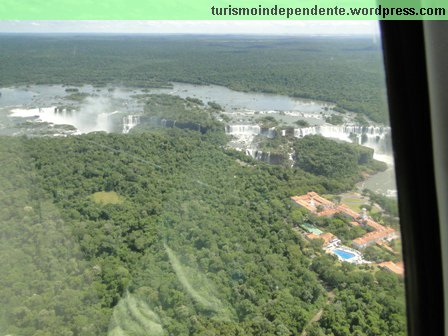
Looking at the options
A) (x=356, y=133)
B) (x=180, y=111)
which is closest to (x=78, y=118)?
(x=180, y=111)

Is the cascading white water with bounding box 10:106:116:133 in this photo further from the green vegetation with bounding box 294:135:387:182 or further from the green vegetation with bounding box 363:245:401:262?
the green vegetation with bounding box 363:245:401:262

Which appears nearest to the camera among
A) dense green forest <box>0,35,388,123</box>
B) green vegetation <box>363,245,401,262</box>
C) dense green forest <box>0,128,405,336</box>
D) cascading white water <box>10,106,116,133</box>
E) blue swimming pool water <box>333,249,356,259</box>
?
green vegetation <box>363,245,401,262</box>

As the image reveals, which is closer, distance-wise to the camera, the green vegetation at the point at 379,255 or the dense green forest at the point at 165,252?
the green vegetation at the point at 379,255

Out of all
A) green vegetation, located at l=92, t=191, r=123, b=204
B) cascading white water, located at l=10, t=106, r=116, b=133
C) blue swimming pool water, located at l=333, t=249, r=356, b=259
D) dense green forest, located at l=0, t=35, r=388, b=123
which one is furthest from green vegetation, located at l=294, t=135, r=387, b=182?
cascading white water, located at l=10, t=106, r=116, b=133

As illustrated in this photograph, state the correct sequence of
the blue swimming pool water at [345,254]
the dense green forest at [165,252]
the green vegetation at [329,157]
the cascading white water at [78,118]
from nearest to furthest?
the dense green forest at [165,252], the blue swimming pool water at [345,254], the green vegetation at [329,157], the cascading white water at [78,118]

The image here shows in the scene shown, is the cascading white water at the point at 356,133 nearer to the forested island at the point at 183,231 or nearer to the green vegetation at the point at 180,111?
the forested island at the point at 183,231

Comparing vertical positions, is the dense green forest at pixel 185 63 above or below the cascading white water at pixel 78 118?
above

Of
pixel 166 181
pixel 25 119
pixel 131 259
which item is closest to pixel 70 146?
pixel 25 119

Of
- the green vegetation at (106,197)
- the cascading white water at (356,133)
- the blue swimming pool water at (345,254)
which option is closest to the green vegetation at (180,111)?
the cascading white water at (356,133)
